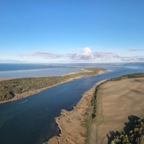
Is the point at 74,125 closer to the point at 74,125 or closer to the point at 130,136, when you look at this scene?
the point at 74,125

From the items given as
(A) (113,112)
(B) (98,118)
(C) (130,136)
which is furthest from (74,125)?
(C) (130,136)

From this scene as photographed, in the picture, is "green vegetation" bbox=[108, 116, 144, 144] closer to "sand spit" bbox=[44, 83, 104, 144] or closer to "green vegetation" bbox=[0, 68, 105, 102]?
"sand spit" bbox=[44, 83, 104, 144]

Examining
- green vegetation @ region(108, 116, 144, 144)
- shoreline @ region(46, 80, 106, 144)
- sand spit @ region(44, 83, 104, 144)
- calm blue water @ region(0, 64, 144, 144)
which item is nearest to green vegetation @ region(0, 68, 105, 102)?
calm blue water @ region(0, 64, 144, 144)

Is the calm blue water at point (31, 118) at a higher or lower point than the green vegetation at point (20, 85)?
lower

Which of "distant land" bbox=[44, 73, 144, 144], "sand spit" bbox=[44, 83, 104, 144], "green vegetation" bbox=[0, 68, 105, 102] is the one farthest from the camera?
"green vegetation" bbox=[0, 68, 105, 102]

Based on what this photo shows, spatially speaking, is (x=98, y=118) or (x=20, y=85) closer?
(x=98, y=118)

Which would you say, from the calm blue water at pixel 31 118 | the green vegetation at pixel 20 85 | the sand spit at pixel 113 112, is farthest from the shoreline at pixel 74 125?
the green vegetation at pixel 20 85

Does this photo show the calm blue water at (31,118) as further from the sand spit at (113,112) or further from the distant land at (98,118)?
the sand spit at (113,112)

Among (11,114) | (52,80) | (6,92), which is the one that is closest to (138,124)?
(11,114)

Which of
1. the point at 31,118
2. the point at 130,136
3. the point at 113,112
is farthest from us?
the point at 31,118
